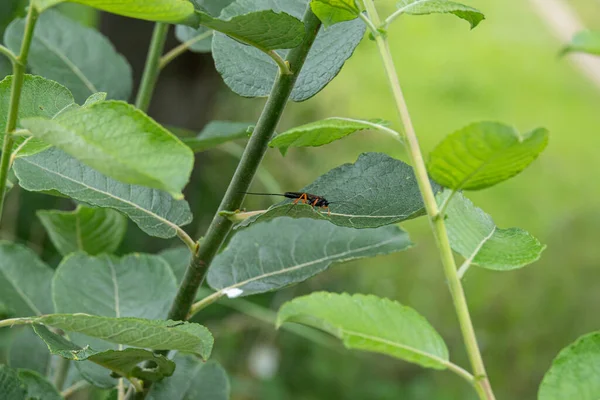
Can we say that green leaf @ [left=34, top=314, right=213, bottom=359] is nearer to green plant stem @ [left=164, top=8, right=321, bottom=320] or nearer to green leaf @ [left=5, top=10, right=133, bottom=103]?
green plant stem @ [left=164, top=8, right=321, bottom=320]

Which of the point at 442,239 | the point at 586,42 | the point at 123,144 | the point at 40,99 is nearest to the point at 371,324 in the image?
the point at 442,239

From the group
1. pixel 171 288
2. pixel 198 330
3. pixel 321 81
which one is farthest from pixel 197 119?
pixel 198 330

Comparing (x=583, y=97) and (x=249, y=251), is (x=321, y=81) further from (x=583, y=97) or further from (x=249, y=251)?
(x=583, y=97)

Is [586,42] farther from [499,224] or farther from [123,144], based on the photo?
[499,224]

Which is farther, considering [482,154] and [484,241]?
[484,241]

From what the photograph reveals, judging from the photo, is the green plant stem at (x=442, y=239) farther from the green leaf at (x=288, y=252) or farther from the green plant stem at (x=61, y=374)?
the green plant stem at (x=61, y=374)

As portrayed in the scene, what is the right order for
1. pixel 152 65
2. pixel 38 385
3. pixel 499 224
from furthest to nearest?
pixel 499 224, pixel 152 65, pixel 38 385

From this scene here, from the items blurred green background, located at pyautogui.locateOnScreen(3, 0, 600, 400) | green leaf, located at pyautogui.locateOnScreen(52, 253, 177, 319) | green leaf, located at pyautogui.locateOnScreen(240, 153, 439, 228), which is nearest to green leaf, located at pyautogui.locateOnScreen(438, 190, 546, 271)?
green leaf, located at pyautogui.locateOnScreen(240, 153, 439, 228)
